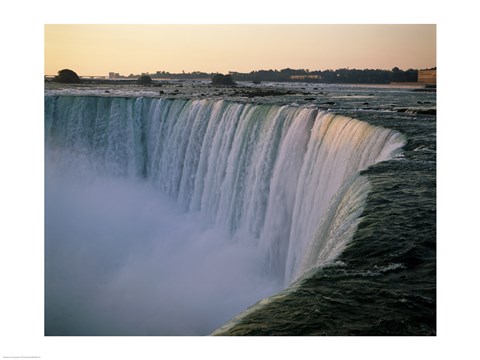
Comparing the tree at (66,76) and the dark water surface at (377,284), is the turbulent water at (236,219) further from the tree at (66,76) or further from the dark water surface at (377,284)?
the tree at (66,76)

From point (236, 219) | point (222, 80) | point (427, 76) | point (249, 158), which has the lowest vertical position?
point (236, 219)

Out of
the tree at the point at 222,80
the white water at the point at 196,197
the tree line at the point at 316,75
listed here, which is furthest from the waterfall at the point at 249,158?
the tree at the point at 222,80

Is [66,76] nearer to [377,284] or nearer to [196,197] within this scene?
[196,197]

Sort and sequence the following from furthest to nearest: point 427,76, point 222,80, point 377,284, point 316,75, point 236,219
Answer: point 236,219, point 222,80, point 316,75, point 427,76, point 377,284

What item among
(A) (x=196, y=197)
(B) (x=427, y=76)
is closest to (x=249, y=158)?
(A) (x=196, y=197)

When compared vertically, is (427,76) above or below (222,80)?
below

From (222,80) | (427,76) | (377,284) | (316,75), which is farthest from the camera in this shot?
(222,80)
